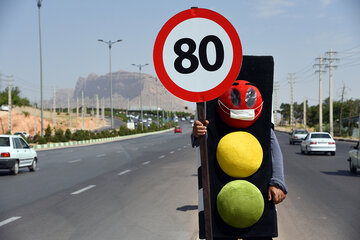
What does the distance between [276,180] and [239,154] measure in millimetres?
370

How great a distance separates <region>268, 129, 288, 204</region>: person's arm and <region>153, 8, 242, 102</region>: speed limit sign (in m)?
0.80

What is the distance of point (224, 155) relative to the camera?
385cm

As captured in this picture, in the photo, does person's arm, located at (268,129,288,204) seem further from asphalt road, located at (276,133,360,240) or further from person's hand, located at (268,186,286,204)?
asphalt road, located at (276,133,360,240)

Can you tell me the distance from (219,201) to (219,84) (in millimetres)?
949

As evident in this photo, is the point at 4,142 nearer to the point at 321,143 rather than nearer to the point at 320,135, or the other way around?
the point at 321,143

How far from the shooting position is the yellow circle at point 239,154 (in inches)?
150

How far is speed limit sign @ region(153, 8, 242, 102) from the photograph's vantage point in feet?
11.5

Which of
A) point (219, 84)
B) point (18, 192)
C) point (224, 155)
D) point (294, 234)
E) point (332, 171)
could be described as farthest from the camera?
point (332, 171)

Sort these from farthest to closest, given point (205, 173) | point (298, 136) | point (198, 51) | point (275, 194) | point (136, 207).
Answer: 1. point (298, 136)
2. point (136, 207)
3. point (275, 194)
4. point (198, 51)
5. point (205, 173)

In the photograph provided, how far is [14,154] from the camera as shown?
18156 mm

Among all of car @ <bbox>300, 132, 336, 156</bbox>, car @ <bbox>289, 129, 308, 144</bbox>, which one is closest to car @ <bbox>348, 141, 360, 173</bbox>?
car @ <bbox>300, 132, 336, 156</bbox>

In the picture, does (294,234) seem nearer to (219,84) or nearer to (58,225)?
(58,225)

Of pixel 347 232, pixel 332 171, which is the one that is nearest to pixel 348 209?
pixel 347 232

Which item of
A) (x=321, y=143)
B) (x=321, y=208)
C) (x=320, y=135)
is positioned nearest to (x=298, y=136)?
(x=320, y=135)
